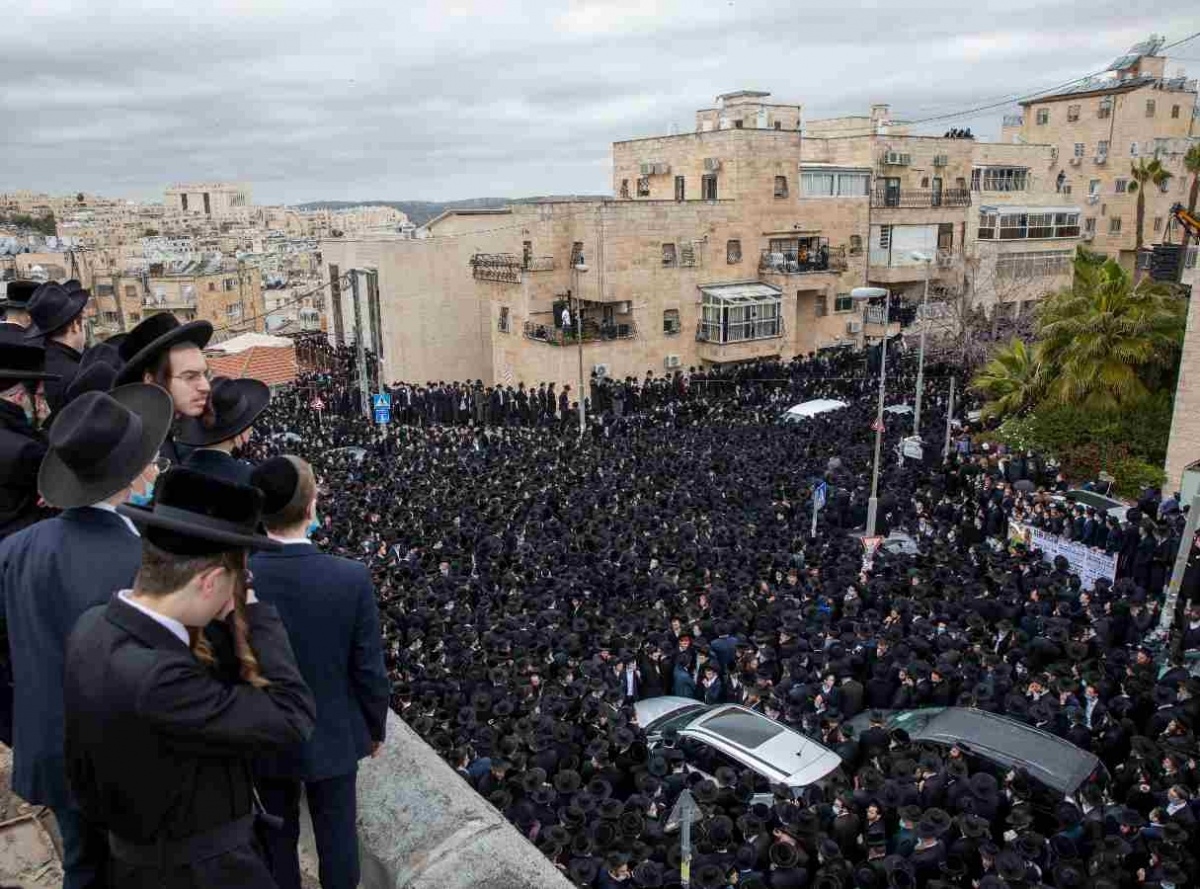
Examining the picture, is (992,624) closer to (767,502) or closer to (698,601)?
(698,601)

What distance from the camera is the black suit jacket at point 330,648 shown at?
3.24 m

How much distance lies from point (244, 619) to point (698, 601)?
951cm

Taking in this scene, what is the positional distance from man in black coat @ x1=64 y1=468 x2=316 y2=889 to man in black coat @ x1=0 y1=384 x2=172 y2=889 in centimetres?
53

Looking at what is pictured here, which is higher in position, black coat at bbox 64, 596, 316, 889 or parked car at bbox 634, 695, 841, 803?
black coat at bbox 64, 596, 316, 889

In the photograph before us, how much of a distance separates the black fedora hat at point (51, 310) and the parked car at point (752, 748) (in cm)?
605

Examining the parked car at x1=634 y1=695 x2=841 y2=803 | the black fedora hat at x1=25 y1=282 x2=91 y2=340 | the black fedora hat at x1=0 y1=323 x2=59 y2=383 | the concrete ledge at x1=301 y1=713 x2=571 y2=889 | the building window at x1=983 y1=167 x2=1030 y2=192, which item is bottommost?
the parked car at x1=634 y1=695 x2=841 y2=803

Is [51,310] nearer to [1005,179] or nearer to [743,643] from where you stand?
[743,643]

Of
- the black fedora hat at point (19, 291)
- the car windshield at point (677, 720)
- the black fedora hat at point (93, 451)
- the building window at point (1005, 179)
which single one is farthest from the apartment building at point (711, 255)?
the black fedora hat at point (93, 451)

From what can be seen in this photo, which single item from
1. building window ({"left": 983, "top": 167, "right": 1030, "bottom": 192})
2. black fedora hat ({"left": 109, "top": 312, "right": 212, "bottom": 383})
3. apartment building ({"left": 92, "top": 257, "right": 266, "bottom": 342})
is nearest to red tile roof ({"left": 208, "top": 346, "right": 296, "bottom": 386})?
apartment building ({"left": 92, "top": 257, "right": 266, "bottom": 342})

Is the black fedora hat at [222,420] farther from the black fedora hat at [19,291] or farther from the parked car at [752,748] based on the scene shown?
the parked car at [752,748]

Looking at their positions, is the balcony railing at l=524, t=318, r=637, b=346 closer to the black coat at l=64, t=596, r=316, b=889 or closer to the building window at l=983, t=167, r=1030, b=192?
the building window at l=983, t=167, r=1030, b=192

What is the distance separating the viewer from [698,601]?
11641 mm

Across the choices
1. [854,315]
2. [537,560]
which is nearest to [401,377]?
[854,315]

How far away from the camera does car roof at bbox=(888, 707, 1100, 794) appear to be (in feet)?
24.7
